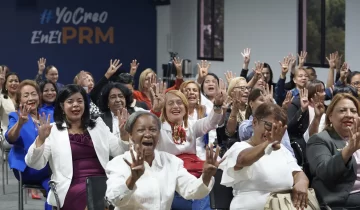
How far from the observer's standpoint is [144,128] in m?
4.23

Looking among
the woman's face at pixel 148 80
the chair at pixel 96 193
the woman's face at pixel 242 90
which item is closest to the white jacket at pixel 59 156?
the chair at pixel 96 193

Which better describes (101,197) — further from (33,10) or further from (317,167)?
(33,10)

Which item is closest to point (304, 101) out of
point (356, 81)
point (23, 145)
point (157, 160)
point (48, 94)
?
point (356, 81)

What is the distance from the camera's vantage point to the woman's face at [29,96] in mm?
6742

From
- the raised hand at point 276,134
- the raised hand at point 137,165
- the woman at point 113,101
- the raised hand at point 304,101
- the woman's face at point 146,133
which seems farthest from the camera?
the woman at point 113,101

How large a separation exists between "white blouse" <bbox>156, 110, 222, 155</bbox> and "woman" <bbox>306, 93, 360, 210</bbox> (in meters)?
1.13

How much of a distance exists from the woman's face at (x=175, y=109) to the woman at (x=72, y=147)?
440 mm

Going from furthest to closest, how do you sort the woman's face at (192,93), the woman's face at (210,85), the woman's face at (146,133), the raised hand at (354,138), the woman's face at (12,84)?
the woman's face at (12,84) → the woman's face at (210,85) → the woman's face at (192,93) → the raised hand at (354,138) → the woman's face at (146,133)

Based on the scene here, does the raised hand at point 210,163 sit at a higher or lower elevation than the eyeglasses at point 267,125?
lower

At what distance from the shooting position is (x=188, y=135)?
5770 millimetres

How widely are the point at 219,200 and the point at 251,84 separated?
10.5 feet

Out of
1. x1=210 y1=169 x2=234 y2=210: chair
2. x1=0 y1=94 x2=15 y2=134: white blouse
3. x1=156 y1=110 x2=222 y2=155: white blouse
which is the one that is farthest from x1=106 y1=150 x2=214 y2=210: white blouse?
x1=0 y1=94 x2=15 y2=134: white blouse

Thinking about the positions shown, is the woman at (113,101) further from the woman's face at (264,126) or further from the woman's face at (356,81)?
the woman's face at (356,81)

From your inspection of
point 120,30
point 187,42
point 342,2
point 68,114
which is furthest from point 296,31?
point 68,114
